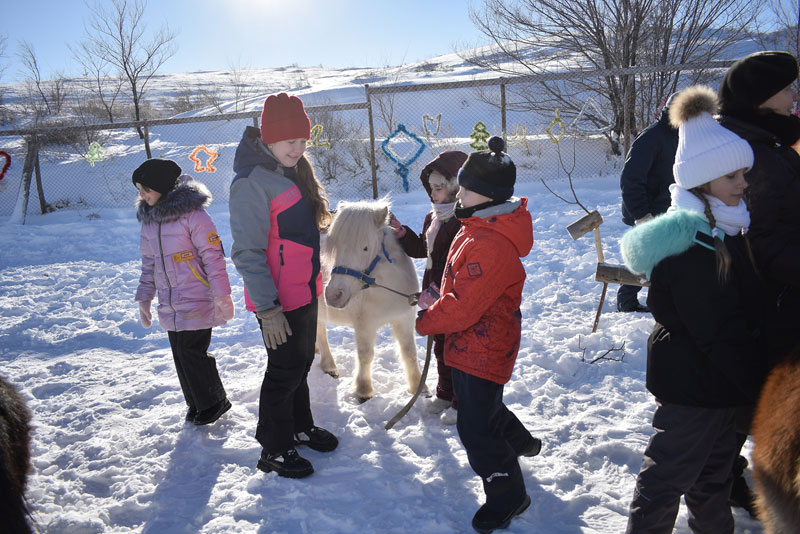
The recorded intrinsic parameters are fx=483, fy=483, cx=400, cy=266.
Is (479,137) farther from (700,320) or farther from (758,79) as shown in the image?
(700,320)

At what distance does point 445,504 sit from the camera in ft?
7.88

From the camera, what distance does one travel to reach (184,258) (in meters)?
3.08

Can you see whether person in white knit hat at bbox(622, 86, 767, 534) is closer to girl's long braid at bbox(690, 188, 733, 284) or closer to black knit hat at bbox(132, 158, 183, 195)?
girl's long braid at bbox(690, 188, 733, 284)

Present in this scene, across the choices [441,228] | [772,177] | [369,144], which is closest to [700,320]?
[772,177]

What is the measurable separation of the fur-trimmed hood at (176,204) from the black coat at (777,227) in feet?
9.55

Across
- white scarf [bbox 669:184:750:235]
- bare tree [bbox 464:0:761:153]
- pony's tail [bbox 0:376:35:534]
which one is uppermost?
bare tree [bbox 464:0:761:153]

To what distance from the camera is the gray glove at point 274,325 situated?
2447 mm

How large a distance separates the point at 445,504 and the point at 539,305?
2.77m

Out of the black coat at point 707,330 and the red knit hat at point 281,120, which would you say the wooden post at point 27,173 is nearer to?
the red knit hat at point 281,120

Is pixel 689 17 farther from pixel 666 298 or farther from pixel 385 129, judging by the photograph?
pixel 666 298

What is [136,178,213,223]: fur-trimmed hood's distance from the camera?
9.94 ft

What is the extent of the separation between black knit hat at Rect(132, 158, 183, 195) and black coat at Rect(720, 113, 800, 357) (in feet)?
10.1

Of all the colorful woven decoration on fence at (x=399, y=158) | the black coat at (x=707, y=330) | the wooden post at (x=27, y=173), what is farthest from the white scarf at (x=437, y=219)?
the wooden post at (x=27, y=173)

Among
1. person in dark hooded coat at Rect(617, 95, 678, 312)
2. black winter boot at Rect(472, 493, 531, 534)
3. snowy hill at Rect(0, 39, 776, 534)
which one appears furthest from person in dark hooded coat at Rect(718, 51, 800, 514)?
person in dark hooded coat at Rect(617, 95, 678, 312)
